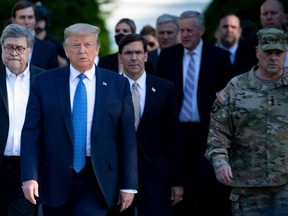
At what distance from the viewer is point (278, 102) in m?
9.66

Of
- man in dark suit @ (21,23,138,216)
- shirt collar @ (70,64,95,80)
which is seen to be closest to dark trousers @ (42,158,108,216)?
man in dark suit @ (21,23,138,216)

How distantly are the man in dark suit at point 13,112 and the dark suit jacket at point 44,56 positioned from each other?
1844 mm

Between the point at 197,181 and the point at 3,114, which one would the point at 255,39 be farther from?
the point at 3,114

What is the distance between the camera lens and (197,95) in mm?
12133

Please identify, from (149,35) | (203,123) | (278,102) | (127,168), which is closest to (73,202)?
(127,168)

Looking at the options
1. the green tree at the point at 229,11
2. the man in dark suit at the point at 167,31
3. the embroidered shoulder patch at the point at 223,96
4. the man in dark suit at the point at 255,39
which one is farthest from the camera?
the green tree at the point at 229,11

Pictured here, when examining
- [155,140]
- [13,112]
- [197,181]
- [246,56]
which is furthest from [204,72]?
[13,112]

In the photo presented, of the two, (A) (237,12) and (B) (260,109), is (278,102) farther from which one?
(A) (237,12)

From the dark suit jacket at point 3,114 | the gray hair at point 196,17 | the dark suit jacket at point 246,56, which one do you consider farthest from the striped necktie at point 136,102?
the gray hair at point 196,17

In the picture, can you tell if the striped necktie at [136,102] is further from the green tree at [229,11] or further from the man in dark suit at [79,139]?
the green tree at [229,11]

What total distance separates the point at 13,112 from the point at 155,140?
4.49 feet

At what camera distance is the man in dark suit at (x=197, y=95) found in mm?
12086

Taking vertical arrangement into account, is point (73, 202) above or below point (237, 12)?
below

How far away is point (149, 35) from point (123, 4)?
14.2 metres
